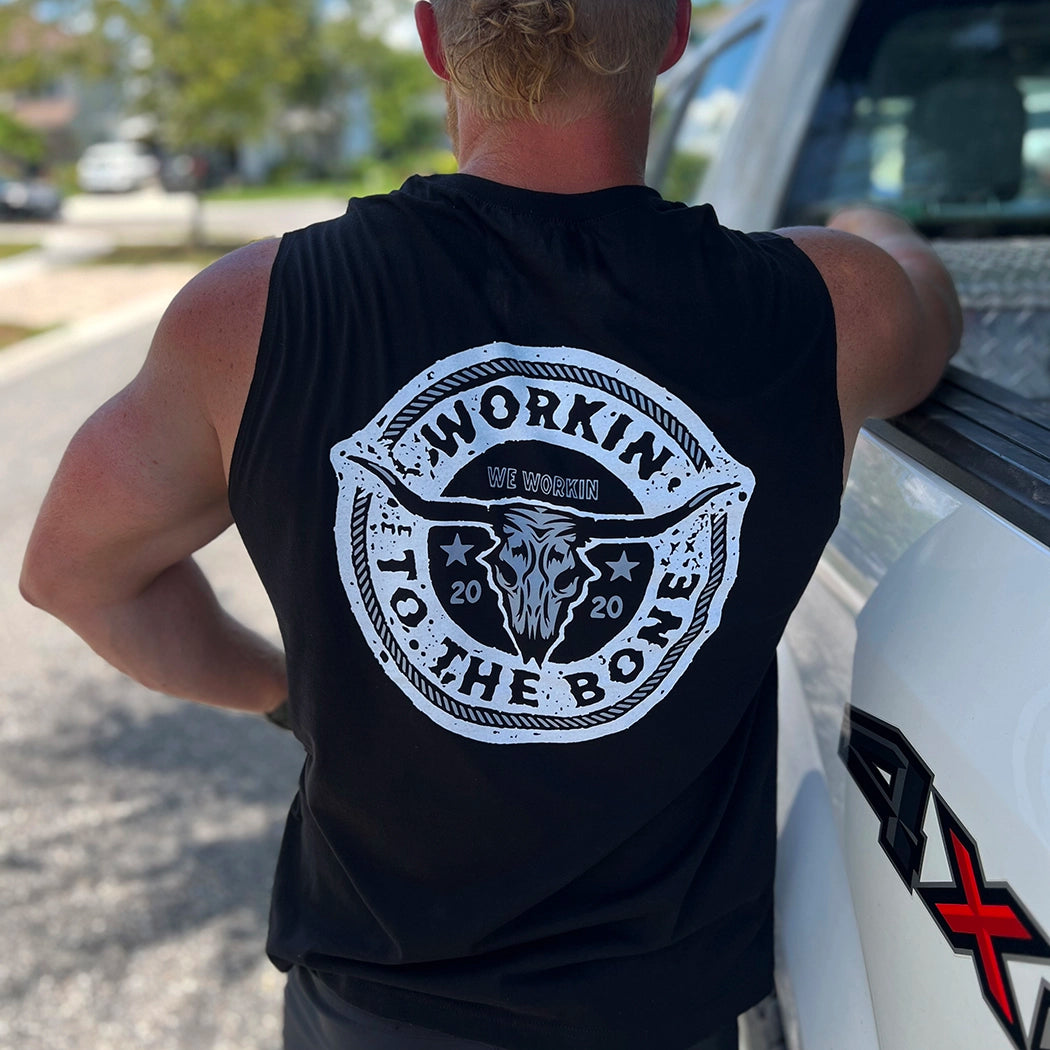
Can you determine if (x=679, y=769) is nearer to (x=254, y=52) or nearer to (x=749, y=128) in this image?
(x=749, y=128)

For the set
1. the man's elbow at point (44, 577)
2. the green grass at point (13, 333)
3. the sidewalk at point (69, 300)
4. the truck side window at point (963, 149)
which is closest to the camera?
the man's elbow at point (44, 577)

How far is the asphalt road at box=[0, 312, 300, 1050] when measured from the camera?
2.78 metres

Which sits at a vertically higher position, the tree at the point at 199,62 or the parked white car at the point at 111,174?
the tree at the point at 199,62

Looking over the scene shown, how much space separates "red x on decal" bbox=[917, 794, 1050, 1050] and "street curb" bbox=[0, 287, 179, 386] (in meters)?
8.97

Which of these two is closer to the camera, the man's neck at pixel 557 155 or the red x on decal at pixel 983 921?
the red x on decal at pixel 983 921

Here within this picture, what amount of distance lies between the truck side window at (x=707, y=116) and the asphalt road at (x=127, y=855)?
7.20 ft

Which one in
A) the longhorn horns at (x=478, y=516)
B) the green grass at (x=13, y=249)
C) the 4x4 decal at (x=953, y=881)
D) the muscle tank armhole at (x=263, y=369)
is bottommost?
the green grass at (x=13, y=249)

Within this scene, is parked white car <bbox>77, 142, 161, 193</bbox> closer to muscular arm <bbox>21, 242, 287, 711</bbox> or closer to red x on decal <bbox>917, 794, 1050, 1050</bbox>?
muscular arm <bbox>21, 242, 287, 711</bbox>

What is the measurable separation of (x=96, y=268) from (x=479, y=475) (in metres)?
19.0

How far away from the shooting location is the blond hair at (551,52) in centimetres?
120

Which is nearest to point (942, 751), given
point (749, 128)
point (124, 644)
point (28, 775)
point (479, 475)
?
point (479, 475)

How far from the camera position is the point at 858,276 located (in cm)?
134

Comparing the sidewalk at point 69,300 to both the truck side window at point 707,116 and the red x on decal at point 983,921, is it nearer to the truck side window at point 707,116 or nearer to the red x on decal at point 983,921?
the truck side window at point 707,116

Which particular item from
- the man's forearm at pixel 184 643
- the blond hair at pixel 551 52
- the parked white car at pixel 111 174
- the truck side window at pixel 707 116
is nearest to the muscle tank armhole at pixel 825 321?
the blond hair at pixel 551 52
